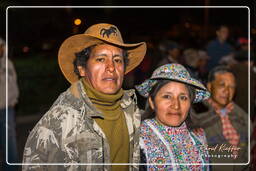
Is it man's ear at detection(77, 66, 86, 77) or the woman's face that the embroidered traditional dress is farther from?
man's ear at detection(77, 66, 86, 77)

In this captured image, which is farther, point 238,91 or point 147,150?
point 238,91

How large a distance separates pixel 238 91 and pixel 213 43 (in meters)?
0.71

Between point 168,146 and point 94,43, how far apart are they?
28.1 inches

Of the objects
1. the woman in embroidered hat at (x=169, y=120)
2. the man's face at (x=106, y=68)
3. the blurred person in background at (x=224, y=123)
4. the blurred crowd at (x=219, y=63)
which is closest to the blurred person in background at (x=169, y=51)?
the blurred crowd at (x=219, y=63)

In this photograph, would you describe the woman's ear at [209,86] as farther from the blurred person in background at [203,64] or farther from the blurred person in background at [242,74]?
the blurred person in background at [242,74]

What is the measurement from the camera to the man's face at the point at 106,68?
7.77 ft

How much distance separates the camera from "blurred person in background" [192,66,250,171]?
267 cm

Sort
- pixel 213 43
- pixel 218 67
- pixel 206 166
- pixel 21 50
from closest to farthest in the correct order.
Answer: pixel 206 166
pixel 21 50
pixel 218 67
pixel 213 43

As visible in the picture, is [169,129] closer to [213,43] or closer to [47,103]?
[47,103]

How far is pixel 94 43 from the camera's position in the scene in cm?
239

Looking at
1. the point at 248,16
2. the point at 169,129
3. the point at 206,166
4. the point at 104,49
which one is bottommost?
the point at 206,166

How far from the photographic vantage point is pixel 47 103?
8.50 ft

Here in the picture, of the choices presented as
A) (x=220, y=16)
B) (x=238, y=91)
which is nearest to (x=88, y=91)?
(x=238, y=91)

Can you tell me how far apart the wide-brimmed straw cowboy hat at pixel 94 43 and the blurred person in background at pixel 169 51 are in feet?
1.09
